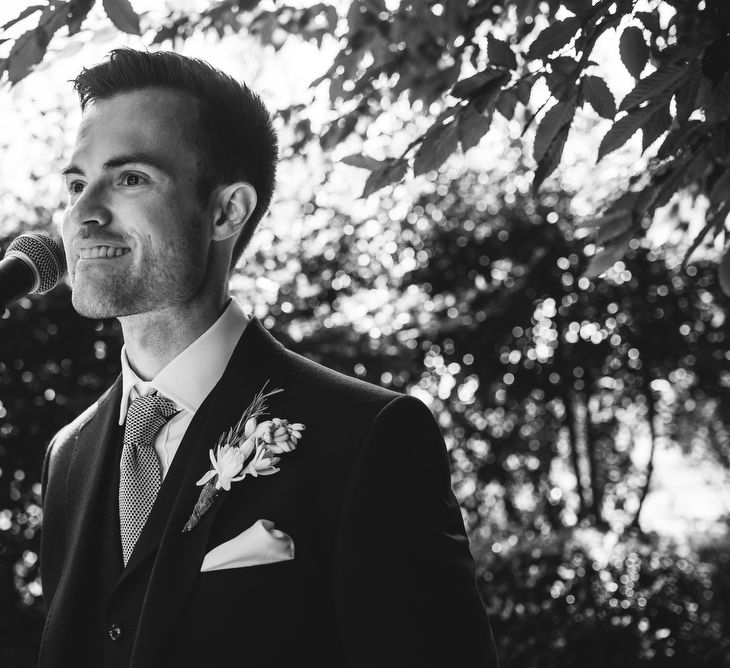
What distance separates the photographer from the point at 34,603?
18.0ft

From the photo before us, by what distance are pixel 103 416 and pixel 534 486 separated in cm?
697

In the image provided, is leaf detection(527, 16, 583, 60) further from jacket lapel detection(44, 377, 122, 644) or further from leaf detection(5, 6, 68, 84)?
jacket lapel detection(44, 377, 122, 644)

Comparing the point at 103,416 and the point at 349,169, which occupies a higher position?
the point at 349,169

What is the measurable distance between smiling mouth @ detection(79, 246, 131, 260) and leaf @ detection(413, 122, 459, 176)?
44.8 inches

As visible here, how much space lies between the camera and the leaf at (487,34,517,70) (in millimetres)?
2703

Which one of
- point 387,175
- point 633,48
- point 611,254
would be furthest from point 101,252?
point 611,254

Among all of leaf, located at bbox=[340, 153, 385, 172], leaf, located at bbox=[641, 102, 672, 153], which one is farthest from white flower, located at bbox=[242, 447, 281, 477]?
leaf, located at bbox=[641, 102, 672, 153]

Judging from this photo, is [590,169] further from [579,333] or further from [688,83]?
Answer: [688,83]

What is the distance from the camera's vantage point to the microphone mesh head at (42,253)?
2112 mm

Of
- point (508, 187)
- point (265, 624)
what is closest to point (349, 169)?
point (508, 187)

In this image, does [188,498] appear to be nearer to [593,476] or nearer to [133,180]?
[133,180]

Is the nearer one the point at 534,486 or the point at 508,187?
the point at 508,187

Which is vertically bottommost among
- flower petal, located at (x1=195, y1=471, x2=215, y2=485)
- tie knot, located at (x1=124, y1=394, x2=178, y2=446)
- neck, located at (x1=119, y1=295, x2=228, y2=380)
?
flower petal, located at (x1=195, y1=471, x2=215, y2=485)

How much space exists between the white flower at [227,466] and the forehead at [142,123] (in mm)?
845
